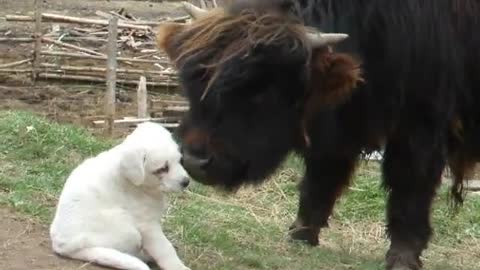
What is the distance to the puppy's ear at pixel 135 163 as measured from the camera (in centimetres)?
522

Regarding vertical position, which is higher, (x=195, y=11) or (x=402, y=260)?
(x=195, y=11)

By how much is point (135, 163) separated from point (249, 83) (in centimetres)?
66

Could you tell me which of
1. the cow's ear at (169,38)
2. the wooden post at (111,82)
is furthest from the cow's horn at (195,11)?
the wooden post at (111,82)

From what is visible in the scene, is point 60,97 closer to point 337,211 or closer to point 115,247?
point 337,211

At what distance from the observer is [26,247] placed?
5.60 m

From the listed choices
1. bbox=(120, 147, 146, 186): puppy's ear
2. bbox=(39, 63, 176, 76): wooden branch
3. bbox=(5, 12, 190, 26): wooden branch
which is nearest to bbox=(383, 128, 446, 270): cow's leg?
bbox=(120, 147, 146, 186): puppy's ear

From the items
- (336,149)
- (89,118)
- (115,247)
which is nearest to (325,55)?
(336,149)

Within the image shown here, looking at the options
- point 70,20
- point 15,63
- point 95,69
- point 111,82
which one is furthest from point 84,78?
point 111,82

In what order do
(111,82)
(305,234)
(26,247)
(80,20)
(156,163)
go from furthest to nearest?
(80,20) → (111,82) → (305,234) → (26,247) → (156,163)

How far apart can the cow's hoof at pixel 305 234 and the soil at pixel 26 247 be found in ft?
5.17

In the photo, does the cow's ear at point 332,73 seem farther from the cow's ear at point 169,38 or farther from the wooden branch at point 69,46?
the wooden branch at point 69,46

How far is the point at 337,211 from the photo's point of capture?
7660mm

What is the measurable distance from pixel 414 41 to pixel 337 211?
2.11 m

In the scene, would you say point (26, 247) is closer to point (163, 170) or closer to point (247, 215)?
point (163, 170)
